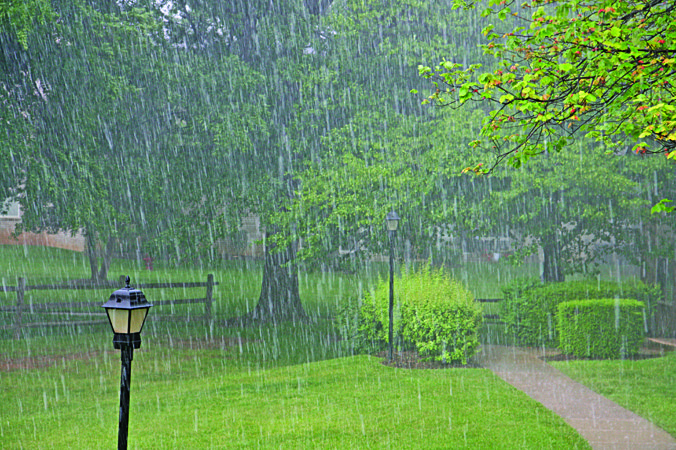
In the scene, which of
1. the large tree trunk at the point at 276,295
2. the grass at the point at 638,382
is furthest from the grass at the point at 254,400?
the large tree trunk at the point at 276,295

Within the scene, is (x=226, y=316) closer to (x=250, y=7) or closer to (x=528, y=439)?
(x=250, y=7)

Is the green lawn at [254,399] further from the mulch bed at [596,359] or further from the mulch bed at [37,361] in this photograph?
the mulch bed at [596,359]

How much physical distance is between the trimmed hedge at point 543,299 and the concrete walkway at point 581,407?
1276 mm

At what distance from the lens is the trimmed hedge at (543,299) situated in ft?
48.3

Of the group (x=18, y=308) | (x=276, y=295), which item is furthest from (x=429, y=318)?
(x=18, y=308)

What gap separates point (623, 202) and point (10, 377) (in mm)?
14306

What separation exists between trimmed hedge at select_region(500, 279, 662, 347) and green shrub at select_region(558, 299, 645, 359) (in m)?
0.73

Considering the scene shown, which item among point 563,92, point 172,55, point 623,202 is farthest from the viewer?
point 172,55

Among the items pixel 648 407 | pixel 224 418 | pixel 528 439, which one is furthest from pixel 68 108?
pixel 648 407

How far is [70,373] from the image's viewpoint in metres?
13.2

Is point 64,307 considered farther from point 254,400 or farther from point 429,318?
point 429,318

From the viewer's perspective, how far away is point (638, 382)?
450 inches

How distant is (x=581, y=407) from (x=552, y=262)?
8753 mm

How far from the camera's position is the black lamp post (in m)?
5.20
